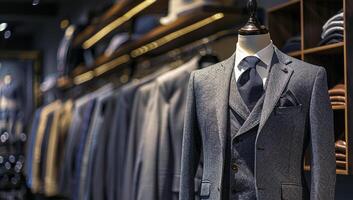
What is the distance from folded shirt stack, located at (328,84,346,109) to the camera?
2.76 meters

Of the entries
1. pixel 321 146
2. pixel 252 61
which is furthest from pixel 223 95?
pixel 321 146

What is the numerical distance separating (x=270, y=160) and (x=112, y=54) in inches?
117

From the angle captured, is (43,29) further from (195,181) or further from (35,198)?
(195,181)

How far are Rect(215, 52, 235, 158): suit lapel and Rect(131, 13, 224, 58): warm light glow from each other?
1.07m

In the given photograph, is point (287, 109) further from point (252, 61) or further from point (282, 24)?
point (282, 24)

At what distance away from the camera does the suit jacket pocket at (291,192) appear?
2326mm

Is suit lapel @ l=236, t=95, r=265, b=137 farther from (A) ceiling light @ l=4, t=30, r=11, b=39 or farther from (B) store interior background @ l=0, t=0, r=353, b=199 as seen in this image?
(A) ceiling light @ l=4, t=30, r=11, b=39

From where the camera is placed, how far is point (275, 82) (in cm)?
238

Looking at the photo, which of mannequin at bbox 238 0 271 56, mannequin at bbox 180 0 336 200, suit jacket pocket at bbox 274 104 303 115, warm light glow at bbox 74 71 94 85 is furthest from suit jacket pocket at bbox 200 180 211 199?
warm light glow at bbox 74 71 94 85

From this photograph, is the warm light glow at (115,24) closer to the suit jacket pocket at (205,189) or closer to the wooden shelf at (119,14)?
the wooden shelf at (119,14)

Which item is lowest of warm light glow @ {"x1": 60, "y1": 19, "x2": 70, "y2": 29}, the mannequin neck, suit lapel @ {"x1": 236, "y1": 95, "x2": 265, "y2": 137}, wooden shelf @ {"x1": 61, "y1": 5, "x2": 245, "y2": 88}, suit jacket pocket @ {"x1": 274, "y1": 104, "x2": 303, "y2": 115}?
suit lapel @ {"x1": 236, "y1": 95, "x2": 265, "y2": 137}

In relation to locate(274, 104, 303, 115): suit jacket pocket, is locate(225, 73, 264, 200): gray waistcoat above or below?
below

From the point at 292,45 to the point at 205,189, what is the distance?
0.97m

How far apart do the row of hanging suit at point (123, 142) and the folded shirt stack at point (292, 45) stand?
48cm
